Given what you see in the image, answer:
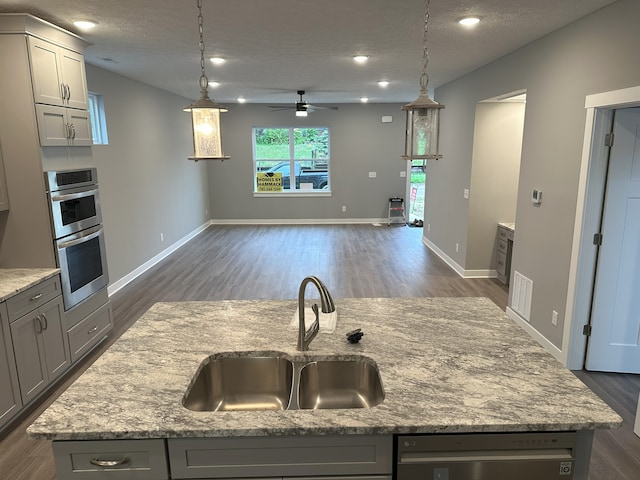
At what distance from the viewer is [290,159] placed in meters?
9.83

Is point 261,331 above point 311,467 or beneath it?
above

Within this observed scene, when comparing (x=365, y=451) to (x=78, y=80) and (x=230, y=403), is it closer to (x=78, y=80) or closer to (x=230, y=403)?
(x=230, y=403)

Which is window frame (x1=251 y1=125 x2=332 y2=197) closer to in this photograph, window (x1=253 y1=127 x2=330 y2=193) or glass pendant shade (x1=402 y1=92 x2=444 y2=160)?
window (x1=253 y1=127 x2=330 y2=193)

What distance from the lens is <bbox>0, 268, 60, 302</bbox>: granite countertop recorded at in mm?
2676

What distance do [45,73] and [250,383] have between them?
278 centimetres

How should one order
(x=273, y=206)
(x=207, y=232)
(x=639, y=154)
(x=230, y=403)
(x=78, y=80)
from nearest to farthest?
(x=230, y=403), (x=639, y=154), (x=78, y=80), (x=207, y=232), (x=273, y=206)

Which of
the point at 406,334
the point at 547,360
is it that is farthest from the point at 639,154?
the point at 406,334

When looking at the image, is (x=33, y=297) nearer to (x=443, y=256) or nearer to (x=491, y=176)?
(x=491, y=176)

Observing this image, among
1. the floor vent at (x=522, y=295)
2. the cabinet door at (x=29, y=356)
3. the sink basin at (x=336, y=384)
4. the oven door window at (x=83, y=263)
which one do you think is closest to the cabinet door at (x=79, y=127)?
the oven door window at (x=83, y=263)

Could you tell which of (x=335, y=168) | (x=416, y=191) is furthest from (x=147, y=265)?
(x=416, y=191)

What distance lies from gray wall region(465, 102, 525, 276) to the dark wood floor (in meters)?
0.46

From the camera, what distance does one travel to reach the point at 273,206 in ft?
32.5

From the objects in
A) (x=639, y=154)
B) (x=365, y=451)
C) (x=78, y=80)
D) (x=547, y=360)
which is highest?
(x=78, y=80)

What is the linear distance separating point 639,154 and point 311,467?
10.2 feet
